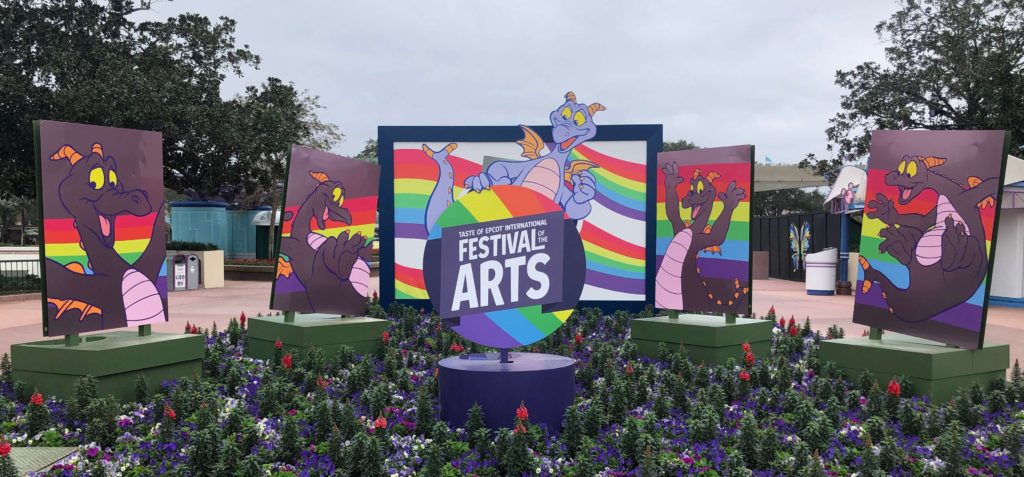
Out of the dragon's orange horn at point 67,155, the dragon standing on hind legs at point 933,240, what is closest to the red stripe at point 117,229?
the dragon's orange horn at point 67,155

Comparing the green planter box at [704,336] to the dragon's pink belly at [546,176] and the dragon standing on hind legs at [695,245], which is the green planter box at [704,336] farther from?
the dragon's pink belly at [546,176]

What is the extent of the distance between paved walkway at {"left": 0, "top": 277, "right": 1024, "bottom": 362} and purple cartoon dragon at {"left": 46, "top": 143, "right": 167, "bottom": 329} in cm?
415

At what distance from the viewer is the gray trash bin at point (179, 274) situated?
19969 mm

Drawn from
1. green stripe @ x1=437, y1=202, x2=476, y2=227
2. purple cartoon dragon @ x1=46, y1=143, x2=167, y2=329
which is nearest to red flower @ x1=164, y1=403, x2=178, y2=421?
purple cartoon dragon @ x1=46, y1=143, x2=167, y2=329

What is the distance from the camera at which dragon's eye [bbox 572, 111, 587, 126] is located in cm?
1203

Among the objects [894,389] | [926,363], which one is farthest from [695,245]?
[894,389]

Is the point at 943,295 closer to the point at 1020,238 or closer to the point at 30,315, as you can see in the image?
the point at 1020,238

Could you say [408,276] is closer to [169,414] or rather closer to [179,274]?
[169,414]

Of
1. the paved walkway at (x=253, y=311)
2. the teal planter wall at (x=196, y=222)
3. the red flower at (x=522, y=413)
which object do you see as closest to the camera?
the red flower at (x=522, y=413)

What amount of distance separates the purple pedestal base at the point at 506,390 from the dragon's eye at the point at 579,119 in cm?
666

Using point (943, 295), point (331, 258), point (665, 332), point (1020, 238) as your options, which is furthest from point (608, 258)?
point (1020, 238)

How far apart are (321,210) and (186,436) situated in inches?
150

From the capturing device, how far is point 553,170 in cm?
1218

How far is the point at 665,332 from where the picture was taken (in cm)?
857
